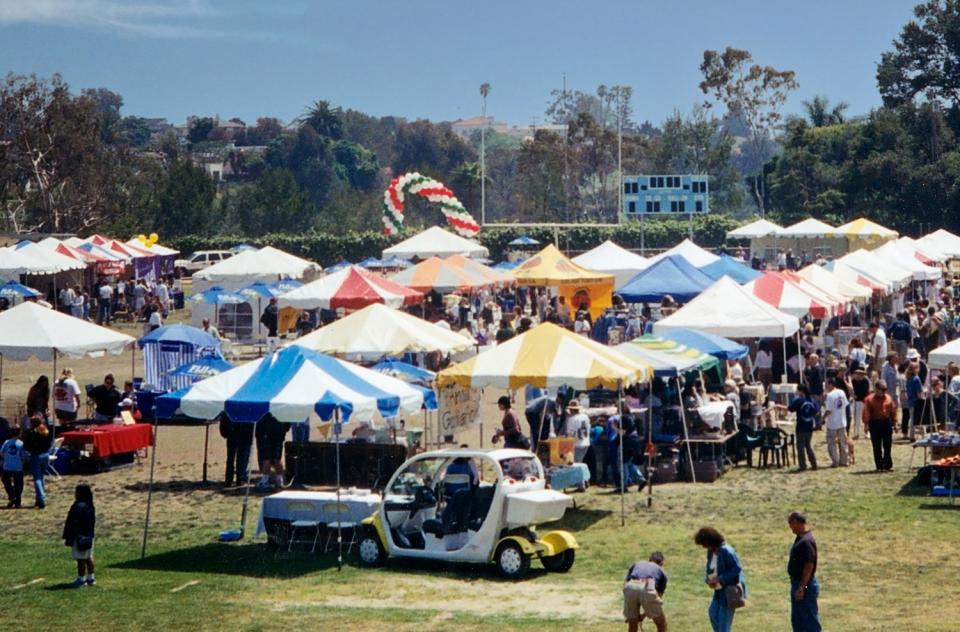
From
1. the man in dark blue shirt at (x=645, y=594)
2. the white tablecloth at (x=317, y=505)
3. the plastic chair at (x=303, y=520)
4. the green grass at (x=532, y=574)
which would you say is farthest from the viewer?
the plastic chair at (x=303, y=520)

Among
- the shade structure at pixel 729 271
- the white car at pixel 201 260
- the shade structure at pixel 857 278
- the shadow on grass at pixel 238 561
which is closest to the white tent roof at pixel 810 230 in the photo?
the shade structure at pixel 729 271

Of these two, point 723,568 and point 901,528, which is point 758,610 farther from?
point 901,528

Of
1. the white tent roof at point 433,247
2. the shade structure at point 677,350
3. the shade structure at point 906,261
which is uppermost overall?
the white tent roof at point 433,247

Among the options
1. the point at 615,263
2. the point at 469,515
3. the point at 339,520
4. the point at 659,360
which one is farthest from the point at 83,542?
the point at 615,263

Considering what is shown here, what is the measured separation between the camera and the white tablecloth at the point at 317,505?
15.6m

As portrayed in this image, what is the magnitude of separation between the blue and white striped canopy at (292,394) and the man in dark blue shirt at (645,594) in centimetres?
545

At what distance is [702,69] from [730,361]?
94657 mm

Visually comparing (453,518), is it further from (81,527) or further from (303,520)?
(81,527)

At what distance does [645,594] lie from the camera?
446 inches

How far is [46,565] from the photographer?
15688 mm

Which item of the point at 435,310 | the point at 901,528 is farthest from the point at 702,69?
the point at 901,528

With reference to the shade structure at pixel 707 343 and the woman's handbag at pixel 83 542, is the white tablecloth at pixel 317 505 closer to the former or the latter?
the woman's handbag at pixel 83 542

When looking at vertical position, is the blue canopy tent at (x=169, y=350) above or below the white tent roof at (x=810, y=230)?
below

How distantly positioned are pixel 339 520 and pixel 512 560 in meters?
2.08
